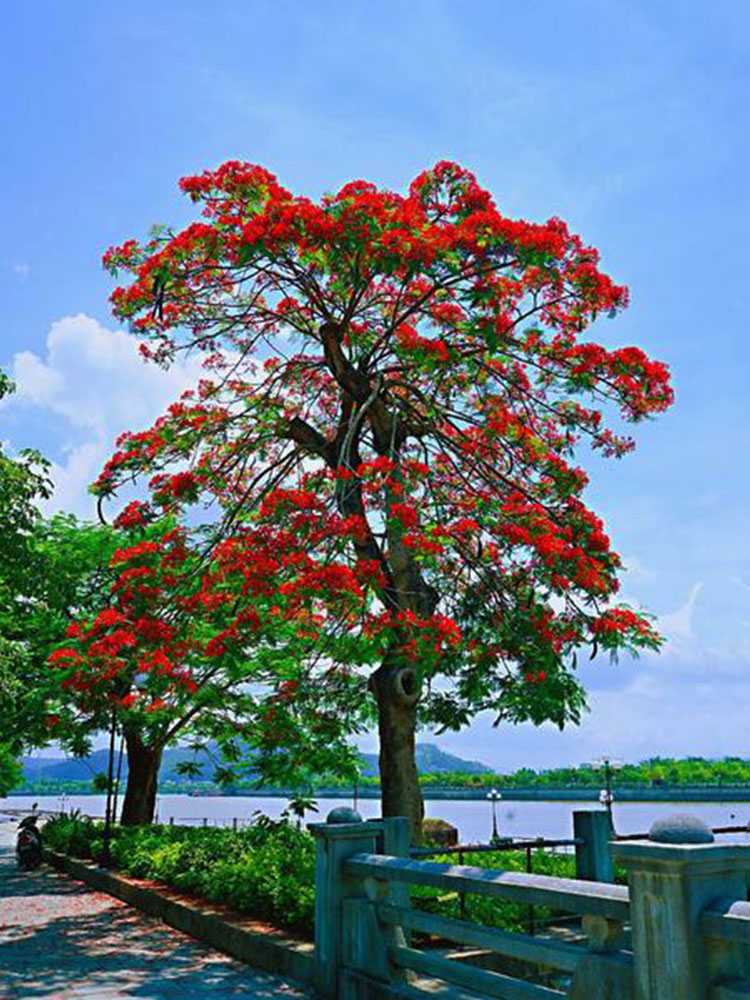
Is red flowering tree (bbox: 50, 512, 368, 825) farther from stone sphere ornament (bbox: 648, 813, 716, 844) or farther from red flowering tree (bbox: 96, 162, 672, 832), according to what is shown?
stone sphere ornament (bbox: 648, 813, 716, 844)

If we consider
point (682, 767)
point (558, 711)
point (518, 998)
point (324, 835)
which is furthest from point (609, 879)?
point (682, 767)

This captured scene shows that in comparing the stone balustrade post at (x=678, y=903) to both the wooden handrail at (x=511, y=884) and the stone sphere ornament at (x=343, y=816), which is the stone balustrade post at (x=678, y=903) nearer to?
the wooden handrail at (x=511, y=884)

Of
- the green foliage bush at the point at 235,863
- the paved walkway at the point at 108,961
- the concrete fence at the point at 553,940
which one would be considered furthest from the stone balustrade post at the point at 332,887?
the green foliage bush at the point at 235,863

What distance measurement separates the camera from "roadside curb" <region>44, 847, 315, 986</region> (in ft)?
30.0

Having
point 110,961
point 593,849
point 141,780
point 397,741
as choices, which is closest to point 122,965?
point 110,961

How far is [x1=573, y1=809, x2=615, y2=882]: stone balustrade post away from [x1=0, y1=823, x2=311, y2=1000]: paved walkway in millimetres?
4617

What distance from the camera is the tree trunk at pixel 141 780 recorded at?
2520cm

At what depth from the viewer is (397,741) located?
1247 cm

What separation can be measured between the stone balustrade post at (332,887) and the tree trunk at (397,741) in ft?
12.5

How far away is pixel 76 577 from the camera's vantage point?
22.9m

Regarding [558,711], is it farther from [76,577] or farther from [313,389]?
[76,577]

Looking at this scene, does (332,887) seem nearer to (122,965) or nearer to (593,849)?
(122,965)

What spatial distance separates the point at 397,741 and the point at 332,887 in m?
4.29

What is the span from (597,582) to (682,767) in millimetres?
123688
